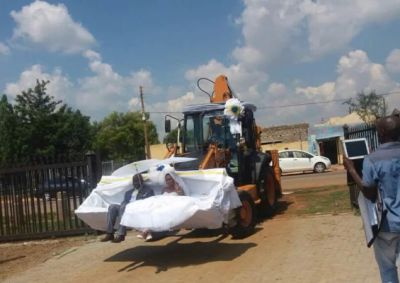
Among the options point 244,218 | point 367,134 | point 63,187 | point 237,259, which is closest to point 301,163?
point 367,134

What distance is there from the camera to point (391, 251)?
4.86 m

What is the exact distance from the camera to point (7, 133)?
46.8 metres

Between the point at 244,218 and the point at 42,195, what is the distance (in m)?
5.12

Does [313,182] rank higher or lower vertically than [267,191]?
lower

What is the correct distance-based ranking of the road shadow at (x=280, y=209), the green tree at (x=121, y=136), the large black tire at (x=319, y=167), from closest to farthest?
1. the road shadow at (x=280, y=209)
2. the large black tire at (x=319, y=167)
3. the green tree at (x=121, y=136)

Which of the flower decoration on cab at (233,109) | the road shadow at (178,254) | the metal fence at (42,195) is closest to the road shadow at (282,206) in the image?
the flower decoration on cab at (233,109)

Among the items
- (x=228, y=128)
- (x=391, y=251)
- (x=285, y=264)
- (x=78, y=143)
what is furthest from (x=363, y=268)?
(x=78, y=143)

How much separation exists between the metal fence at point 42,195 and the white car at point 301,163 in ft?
75.2

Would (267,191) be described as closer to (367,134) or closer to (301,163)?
(367,134)

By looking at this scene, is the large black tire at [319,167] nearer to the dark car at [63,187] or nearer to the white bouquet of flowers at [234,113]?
the white bouquet of flowers at [234,113]

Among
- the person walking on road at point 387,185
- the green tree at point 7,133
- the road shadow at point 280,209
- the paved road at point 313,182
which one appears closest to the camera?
the person walking on road at point 387,185

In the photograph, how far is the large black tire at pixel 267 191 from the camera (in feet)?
45.6

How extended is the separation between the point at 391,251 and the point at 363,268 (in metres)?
2.92

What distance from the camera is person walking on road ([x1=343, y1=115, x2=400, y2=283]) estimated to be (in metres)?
4.75
